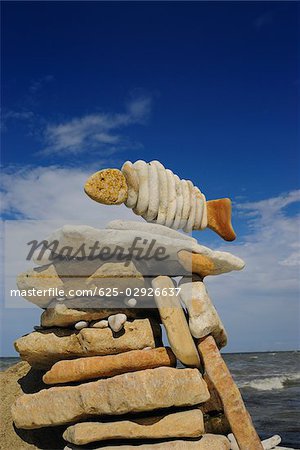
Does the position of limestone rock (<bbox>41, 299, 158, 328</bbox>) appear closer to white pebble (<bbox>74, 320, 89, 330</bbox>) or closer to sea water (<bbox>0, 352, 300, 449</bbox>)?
white pebble (<bbox>74, 320, 89, 330</bbox>)

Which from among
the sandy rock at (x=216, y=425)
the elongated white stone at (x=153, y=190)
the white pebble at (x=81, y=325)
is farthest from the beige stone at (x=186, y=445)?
the elongated white stone at (x=153, y=190)

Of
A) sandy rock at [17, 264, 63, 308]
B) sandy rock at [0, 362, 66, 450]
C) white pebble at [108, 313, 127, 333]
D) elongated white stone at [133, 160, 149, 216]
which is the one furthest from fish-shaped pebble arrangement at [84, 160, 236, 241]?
sandy rock at [0, 362, 66, 450]

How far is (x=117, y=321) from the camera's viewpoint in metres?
8.03

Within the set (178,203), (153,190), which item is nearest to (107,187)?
(153,190)

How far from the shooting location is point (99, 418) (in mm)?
7805

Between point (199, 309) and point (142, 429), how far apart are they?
6.47 ft

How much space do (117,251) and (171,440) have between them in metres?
2.97

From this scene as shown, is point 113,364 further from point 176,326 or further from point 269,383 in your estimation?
point 269,383

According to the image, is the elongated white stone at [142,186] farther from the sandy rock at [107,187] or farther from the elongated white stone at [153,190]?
the sandy rock at [107,187]

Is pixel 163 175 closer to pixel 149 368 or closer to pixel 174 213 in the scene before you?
pixel 174 213

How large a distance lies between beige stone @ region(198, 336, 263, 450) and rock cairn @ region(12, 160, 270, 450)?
0.05ft

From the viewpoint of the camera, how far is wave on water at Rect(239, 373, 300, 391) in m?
25.9

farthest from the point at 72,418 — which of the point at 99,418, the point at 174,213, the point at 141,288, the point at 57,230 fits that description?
the point at 174,213

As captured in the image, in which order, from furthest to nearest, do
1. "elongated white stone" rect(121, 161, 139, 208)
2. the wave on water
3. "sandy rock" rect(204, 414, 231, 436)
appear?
the wave on water → "sandy rock" rect(204, 414, 231, 436) → "elongated white stone" rect(121, 161, 139, 208)
